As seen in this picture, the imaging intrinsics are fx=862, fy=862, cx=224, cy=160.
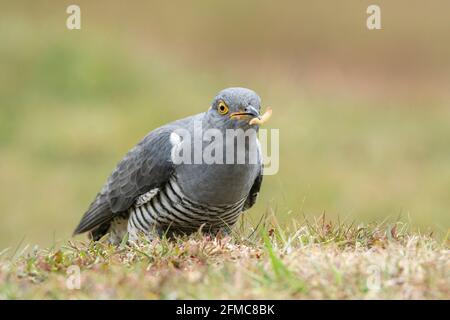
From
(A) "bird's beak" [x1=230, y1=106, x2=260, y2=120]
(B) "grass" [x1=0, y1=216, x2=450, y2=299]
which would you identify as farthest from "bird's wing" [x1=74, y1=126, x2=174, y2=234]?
(B) "grass" [x1=0, y1=216, x2=450, y2=299]

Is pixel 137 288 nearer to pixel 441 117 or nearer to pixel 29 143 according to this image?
pixel 29 143

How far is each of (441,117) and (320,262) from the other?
10.8 metres

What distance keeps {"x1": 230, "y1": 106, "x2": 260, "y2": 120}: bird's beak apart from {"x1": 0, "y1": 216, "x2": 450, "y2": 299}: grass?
918 mm

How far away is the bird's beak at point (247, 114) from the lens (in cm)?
572

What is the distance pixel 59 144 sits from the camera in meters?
13.2

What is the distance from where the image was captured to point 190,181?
593 cm

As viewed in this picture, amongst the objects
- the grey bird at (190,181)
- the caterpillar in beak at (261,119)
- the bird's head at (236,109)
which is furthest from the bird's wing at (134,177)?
the caterpillar in beak at (261,119)

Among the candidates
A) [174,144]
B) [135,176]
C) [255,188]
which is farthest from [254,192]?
[135,176]

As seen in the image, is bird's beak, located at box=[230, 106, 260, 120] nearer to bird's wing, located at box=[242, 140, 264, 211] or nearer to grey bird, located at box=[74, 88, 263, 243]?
grey bird, located at box=[74, 88, 263, 243]

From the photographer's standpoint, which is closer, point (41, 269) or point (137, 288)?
point (137, 288)

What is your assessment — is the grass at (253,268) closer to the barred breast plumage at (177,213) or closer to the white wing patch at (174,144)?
the barred breast plumage at (177,213)

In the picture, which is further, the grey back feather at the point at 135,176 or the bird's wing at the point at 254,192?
the bird's wing at the point at 254,192

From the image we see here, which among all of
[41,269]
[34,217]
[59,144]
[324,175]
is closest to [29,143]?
[59,144]

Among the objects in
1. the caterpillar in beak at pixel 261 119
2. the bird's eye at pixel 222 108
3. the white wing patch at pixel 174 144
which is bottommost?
the white wing patch at pixel 174 144
